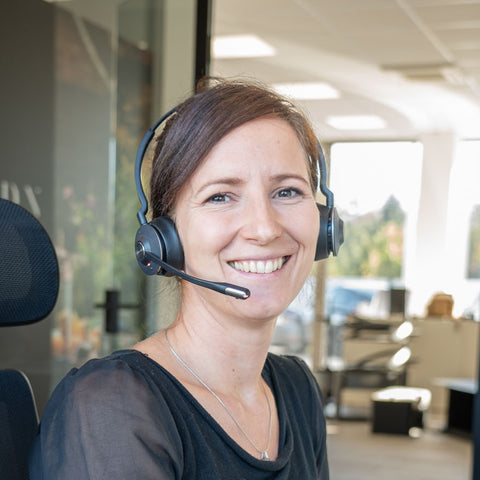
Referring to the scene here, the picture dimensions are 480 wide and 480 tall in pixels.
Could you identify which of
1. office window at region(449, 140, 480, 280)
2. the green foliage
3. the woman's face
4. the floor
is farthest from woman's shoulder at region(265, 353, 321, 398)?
the green foliage

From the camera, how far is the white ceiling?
4.25m

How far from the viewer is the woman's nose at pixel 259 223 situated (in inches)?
37.6

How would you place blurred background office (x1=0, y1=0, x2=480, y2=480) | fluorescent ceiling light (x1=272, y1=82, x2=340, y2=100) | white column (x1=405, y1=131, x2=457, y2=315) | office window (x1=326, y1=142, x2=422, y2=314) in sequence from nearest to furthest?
1. blurred background office (x1=0, y1=0, x2=480, y2=480)
2. fluorescent ceiling light (x1=272, y1=82, x2=340, y2=100)
3. white column (x1=405, y1=131, x2=457, y2=315)
4. office window (x1=326, y1=142, x2=422, y2=314)

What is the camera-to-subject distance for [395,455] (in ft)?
17.2

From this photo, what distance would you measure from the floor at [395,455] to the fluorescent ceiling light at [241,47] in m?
2.77

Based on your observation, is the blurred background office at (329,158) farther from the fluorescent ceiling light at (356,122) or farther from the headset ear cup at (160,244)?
the headset ear cup at (160,244)

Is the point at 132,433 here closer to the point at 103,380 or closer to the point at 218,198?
the point at 103,380

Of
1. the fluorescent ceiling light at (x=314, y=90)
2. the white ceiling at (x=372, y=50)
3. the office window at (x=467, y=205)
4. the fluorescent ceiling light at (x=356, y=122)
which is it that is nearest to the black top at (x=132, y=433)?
the white ceiling at (x=372, y=50)

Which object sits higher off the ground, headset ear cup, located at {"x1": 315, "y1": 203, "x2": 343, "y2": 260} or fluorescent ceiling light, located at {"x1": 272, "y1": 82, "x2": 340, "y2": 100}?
fluorescent ceiling light, located at {"x1": 272, "y1": 82, "x2": 340, "y2": 100}

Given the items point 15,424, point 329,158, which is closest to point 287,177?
point 15,424

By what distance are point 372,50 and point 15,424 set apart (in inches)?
179

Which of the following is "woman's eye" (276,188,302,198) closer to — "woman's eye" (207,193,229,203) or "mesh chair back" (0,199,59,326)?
A: "woman's eye" (207,193,229,203)

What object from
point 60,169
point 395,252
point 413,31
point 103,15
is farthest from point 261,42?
point 395,252

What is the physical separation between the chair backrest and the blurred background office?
30 centimetres
